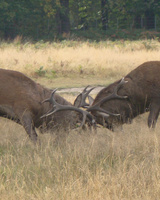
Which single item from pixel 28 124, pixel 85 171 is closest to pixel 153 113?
pixel 28 124

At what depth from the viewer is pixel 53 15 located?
1532 inches

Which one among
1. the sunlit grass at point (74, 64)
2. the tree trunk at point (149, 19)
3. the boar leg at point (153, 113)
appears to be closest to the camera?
the boar leg at point (153, 113)

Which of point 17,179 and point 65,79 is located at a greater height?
point 17,179

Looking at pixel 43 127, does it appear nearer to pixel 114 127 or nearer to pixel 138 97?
pixel 114 127

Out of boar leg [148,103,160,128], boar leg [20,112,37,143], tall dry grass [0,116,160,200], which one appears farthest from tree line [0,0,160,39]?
tall dry grass [0,116,160,200]

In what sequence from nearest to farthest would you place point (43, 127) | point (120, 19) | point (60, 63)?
point (43, 127) → point (60, 63) → point (120, 19)

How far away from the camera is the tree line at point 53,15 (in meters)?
35.5

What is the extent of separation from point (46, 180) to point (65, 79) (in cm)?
1138

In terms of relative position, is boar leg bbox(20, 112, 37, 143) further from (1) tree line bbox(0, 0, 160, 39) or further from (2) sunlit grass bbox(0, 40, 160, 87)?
(1) tree line bbox(0, 0, 160, 39)

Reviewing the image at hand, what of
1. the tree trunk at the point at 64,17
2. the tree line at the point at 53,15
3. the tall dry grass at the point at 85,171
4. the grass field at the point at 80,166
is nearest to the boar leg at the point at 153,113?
the grass field at the point at 80,166

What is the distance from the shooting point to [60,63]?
55.9 ft

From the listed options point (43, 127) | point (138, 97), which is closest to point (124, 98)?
point (138, 97)

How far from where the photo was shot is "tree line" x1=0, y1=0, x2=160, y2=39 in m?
35.5

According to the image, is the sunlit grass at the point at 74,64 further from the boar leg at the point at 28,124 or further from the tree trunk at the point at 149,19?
the tree trunk at the point at 149,19
